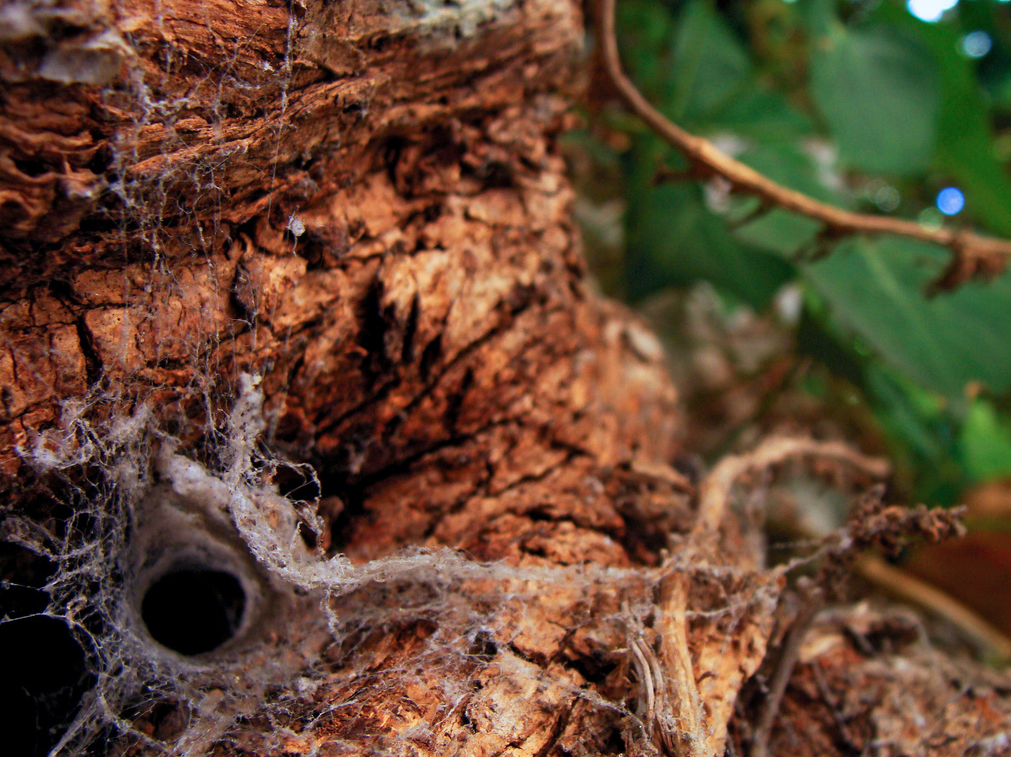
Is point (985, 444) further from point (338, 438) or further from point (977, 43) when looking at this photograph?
point (338, 438)

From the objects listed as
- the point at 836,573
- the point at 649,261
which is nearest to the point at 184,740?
the point at 836,573

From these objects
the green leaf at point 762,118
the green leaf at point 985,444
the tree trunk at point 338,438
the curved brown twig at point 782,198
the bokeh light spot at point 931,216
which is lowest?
the green leaf at point 985,444

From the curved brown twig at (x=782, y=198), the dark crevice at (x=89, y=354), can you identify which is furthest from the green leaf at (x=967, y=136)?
the dark crevice at (x=89, y=354)

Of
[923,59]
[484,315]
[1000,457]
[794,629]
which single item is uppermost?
[923,59]

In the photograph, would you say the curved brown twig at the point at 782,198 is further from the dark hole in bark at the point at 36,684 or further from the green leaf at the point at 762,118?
the dark hole in bark at the point at 36,684

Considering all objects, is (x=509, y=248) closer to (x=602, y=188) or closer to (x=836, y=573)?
(x=836, y=573)

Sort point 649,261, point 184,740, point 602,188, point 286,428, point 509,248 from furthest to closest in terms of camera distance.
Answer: point 602,188, point 649,261, point 509,248, point 286,428, point 184,740

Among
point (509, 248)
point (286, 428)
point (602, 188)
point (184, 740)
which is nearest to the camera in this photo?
point (184, 740)
